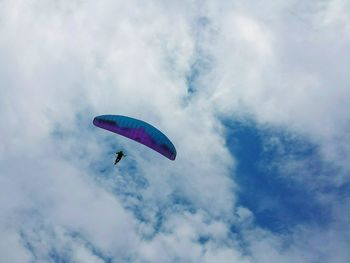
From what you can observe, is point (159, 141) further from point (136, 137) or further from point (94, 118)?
point (94, 118)

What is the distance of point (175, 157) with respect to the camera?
66.6 m

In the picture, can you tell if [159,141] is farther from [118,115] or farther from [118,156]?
[118,156]

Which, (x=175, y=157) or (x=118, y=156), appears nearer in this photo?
(x=175, y=157)

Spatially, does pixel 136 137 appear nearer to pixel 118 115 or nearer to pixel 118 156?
pixel 118 115

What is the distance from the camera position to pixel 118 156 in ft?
242

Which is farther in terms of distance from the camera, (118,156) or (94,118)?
(118,156)

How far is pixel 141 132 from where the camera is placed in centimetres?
6444

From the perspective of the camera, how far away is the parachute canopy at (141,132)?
211ft

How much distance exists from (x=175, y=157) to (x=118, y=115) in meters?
9.49

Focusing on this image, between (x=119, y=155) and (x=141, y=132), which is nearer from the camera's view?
(x=141, y=132)

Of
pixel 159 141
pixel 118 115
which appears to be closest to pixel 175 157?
pixel 159 141

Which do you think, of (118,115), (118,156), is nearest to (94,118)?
(118,115)

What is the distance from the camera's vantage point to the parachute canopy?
64312 millimetres

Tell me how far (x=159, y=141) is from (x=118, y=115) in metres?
6.54
